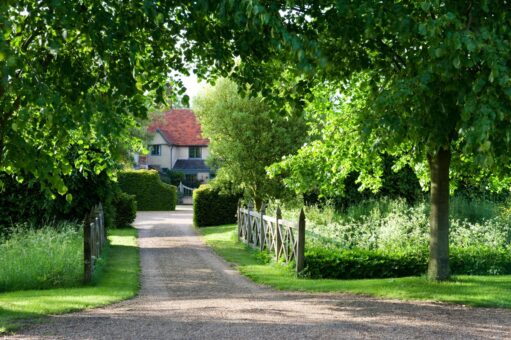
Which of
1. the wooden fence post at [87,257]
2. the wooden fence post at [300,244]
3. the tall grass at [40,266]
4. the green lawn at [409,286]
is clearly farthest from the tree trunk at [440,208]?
the tall grass at [40,266]

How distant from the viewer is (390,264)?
14.5 metres

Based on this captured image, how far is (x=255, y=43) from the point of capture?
8.19m

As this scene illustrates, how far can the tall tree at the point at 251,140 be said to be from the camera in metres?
26.8

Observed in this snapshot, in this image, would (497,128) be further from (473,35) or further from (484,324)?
(484,324)

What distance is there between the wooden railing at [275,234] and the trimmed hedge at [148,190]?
2220cm

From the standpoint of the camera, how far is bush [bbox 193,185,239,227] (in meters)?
31.7

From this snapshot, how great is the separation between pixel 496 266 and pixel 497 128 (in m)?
8.62

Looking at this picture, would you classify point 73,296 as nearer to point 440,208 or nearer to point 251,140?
point 440,208

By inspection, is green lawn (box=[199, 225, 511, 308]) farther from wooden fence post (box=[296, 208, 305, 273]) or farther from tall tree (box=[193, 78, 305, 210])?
tall tree (box=[193, 78, 305, 210])

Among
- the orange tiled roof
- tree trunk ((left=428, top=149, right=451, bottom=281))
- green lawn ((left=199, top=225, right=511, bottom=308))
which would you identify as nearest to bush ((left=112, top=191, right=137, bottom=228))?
green lawn ((left=199, top=225, right=511, bottom=308))

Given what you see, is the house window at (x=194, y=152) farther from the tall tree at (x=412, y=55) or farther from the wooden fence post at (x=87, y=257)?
the tall tree at (x=412, y=55)

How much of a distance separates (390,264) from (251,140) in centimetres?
1345

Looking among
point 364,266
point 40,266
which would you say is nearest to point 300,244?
point 364,266

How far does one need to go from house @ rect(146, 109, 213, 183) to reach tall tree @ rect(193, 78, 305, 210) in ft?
123
